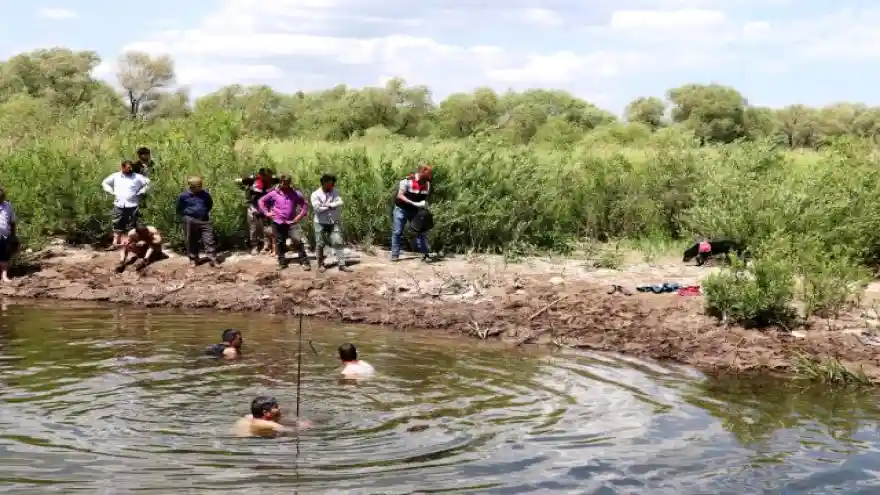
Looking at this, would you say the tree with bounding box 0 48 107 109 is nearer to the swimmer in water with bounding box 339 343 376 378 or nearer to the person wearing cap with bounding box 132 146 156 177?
the person wearing cap with bounding box 132 146 156 177

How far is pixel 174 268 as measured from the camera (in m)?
17.8

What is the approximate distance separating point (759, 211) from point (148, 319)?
1045cm

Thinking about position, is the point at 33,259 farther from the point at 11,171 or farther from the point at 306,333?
the point at 306,333

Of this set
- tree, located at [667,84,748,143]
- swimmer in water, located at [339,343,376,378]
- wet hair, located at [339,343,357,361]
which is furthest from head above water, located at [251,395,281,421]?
tree, located at [667,84,748,143]

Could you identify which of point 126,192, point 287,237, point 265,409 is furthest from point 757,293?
point 126,192

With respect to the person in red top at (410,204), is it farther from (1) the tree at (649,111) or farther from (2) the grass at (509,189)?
(1) the tree at (649,111)

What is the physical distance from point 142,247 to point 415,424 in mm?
10107

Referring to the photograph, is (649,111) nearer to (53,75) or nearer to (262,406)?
(53,75)

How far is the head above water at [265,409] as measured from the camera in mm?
9242

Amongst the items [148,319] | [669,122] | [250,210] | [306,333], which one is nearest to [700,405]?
[306,333]

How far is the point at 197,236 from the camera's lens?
704 inches

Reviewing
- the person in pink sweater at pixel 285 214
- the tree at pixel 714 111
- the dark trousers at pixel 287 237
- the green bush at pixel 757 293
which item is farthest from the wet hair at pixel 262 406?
the tree at pixel 714 111

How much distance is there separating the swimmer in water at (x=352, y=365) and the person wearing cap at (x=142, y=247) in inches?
295

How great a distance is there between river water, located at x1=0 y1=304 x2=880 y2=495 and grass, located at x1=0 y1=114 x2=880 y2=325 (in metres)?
5.16
